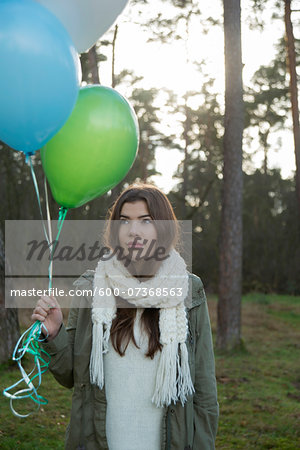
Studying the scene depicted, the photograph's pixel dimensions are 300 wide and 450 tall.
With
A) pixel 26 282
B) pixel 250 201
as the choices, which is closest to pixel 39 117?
pixel 26 282

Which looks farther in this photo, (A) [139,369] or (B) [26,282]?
(B) [26,282]

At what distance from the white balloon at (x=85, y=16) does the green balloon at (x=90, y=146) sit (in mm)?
211

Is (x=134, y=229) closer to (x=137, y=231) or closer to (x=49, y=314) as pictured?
(x=137, y=231)

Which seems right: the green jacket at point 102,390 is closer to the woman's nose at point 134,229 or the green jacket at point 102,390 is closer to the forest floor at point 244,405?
the woman's nose at point 134,229

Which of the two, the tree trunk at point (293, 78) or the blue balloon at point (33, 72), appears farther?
the tree trunk at point (293, 78)

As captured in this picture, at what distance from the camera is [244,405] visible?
496 cm

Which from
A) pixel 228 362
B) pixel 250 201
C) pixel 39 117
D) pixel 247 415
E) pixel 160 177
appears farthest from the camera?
pixel 250 201

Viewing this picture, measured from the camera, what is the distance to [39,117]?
1825 mm

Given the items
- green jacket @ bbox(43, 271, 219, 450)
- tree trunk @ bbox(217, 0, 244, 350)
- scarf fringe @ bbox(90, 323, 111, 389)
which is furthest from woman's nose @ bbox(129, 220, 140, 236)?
tree trunk @ bbox(217, 0, 244, 350)

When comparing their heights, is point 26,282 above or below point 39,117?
below

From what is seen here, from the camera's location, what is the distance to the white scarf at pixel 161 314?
190cm

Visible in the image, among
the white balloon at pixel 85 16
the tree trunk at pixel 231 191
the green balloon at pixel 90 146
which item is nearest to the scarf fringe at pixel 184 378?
the green balloon at pixel 90 146

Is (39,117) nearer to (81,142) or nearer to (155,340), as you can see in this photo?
(81,142)

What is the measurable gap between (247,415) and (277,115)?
11731mm
